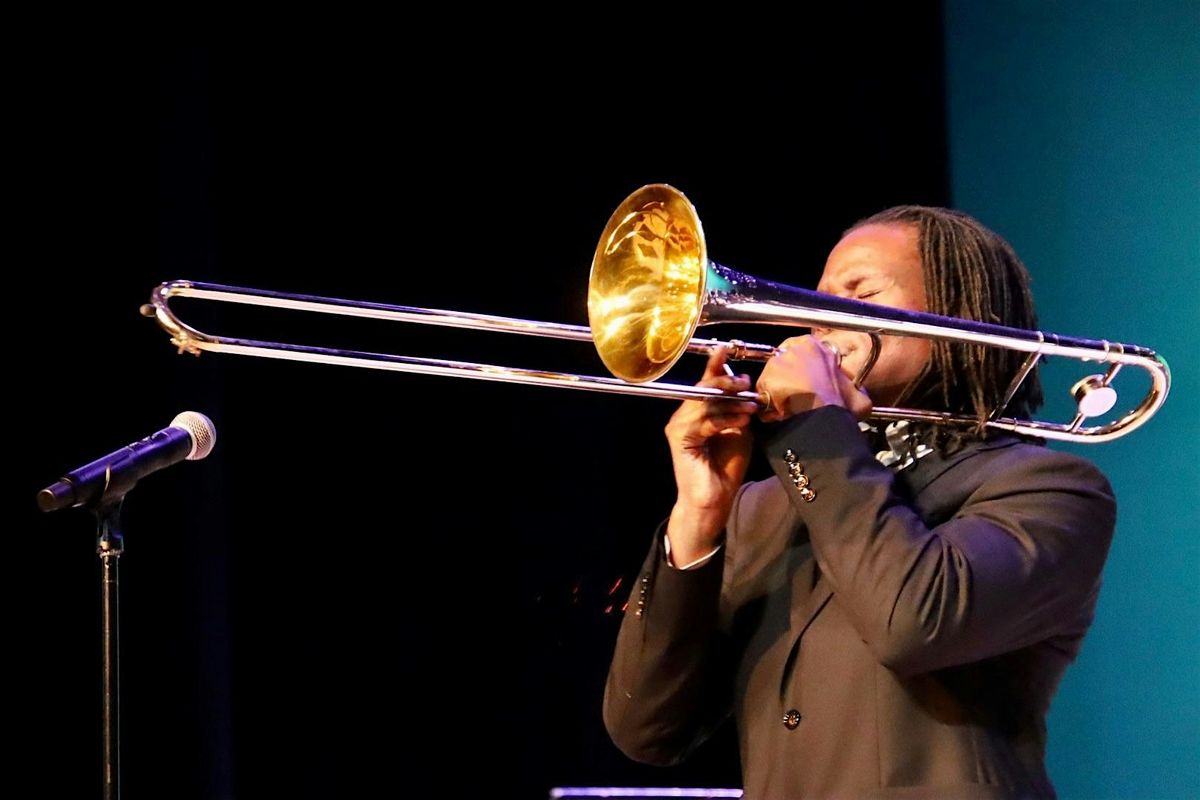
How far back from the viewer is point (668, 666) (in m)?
1.95

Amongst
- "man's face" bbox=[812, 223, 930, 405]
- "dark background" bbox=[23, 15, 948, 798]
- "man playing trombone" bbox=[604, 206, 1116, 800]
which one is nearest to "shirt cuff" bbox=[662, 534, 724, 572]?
"man playing trombone" bbox=[604, 206, 1116, 800]

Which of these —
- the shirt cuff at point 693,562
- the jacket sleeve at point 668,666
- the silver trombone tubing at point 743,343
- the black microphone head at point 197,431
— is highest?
the silver trombone tubing at point 743,343

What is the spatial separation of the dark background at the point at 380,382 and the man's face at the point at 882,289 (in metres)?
1.36

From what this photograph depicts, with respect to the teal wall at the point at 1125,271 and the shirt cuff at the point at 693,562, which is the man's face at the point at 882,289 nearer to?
the shirt cuff at the point at 693,562

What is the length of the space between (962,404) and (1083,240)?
1416mm

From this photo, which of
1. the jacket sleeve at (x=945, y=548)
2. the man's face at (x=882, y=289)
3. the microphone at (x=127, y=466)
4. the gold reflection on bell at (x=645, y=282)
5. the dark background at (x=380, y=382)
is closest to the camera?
the jacket sleeve at (x=945, y=548)

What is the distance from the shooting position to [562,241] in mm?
3355

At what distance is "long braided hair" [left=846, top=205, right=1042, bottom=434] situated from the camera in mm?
1979

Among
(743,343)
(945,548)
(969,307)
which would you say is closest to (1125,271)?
(969,307)

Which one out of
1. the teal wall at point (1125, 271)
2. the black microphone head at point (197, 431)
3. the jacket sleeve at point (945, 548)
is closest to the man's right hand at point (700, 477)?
the jacket sleeve at point (945, 548)

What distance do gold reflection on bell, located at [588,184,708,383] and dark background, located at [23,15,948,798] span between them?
135 centimetres

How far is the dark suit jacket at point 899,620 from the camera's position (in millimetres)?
1626

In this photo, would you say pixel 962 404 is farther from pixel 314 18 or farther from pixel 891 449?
pixel 314 18

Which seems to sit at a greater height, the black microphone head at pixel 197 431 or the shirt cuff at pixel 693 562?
the black microphone head at pixel 197 431
